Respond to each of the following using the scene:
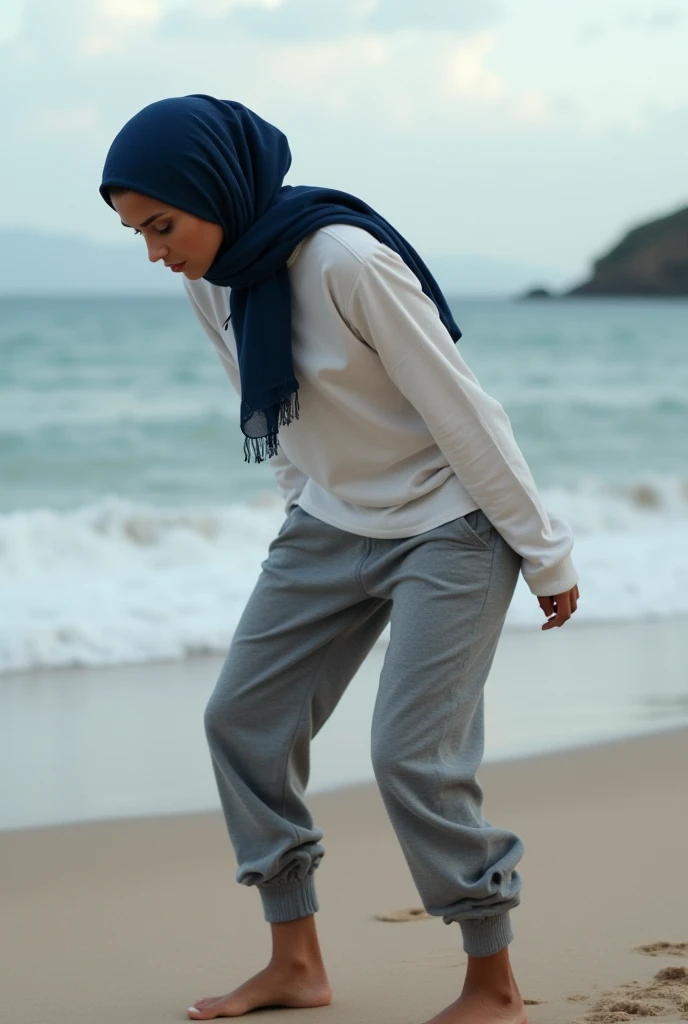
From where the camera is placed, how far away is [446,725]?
7.12 ft

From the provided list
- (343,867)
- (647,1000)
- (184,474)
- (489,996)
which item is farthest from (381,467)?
(184,474)

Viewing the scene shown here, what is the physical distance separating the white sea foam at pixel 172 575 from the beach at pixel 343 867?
0.86 meters

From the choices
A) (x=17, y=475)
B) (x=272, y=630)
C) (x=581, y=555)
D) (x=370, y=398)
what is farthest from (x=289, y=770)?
(x=17, y=475)

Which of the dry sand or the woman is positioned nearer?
the woman

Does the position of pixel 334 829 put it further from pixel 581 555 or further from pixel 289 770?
pixel 581 555

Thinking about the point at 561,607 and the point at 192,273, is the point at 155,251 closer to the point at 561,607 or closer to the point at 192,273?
the point at 192,273

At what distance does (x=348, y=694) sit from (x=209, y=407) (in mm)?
13867

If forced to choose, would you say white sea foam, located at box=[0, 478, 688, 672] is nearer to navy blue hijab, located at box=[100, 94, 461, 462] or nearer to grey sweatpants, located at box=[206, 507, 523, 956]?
grey sweatpants, located at box=[206, 507, 523, 956]

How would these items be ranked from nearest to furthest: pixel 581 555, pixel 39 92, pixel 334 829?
pixel 334 829
pixel 581 555
pixel 39 92

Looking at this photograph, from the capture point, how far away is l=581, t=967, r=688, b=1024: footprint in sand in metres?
2.29

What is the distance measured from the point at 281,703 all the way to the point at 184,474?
11.7 meters

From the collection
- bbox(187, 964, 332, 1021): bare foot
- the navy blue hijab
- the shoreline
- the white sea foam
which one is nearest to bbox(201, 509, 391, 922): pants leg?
bbox(187, 964, 332, 1021): bare foot

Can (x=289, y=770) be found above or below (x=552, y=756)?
above

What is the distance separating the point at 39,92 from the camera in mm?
21531
